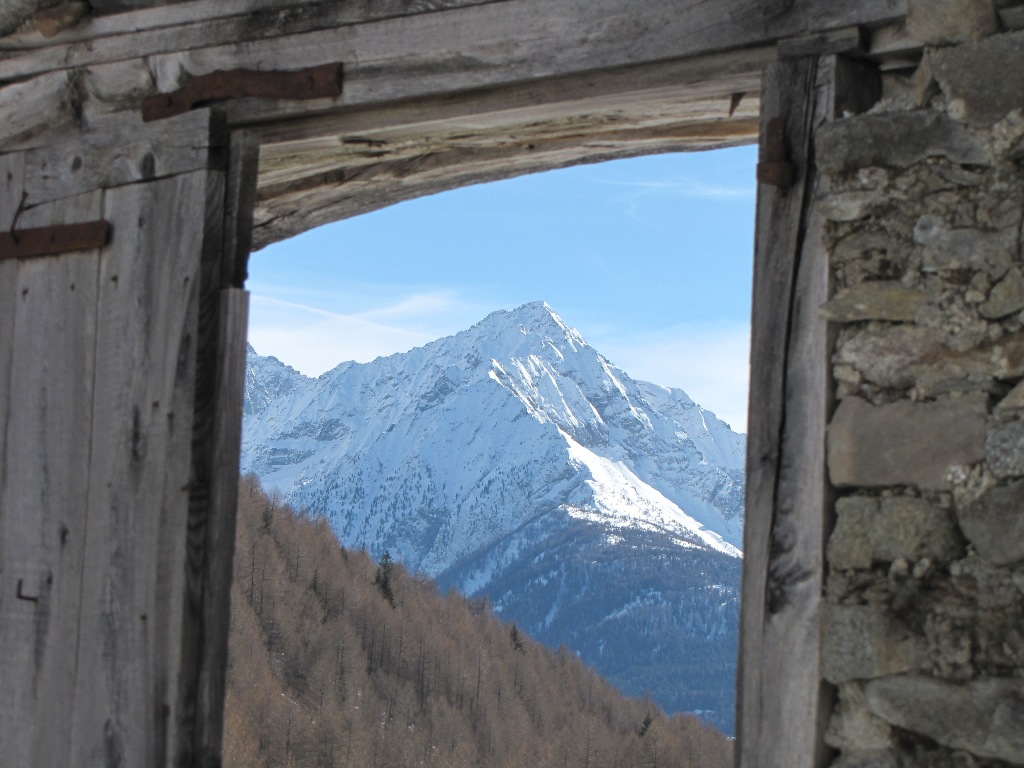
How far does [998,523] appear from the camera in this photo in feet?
7.43

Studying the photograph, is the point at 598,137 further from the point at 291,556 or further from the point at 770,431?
the point at 291,556

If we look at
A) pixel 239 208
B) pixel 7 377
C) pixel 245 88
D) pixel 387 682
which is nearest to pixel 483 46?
pixel 245 88

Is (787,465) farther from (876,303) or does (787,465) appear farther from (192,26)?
(192,26)

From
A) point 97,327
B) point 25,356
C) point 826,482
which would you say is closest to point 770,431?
point 826,482

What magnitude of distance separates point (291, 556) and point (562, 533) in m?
139

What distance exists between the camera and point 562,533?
622 ft

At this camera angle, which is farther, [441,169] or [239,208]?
[441,169]

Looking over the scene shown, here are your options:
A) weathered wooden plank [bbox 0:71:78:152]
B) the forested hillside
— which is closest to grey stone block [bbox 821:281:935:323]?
weathered wooden plank [bbox 0:71:78:152]

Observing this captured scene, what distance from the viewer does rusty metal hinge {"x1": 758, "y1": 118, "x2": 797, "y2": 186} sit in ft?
8.38

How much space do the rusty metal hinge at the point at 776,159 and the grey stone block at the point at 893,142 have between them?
7cm

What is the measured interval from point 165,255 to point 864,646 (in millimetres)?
1946

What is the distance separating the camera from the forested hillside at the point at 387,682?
4303 centimetres

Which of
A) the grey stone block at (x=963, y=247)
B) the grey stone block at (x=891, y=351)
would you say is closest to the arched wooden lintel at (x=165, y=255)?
the grey stone block at (x=963, y=247)

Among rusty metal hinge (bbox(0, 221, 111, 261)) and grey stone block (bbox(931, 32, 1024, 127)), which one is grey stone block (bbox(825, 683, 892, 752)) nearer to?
grey stone block (bbox(931, 32, 1024, 127))
